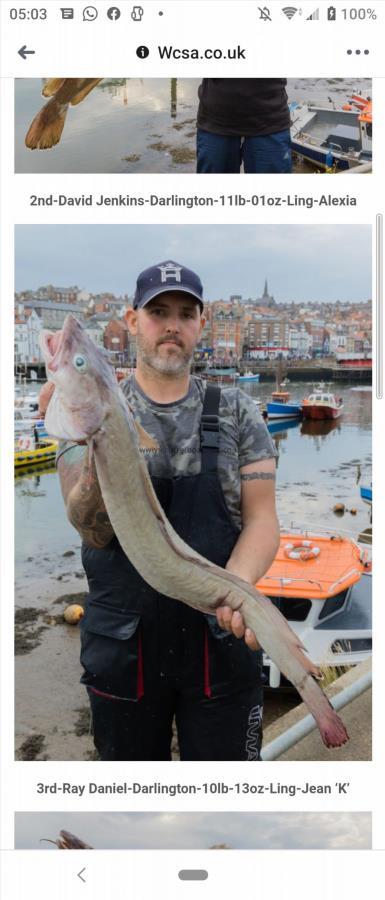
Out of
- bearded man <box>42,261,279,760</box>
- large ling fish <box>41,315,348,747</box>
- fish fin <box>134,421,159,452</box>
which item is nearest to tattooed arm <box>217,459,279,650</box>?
bearded man <box>42,261,279,760</box>

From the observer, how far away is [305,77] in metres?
1.95

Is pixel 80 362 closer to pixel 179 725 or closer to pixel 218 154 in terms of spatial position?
pixel 218 154

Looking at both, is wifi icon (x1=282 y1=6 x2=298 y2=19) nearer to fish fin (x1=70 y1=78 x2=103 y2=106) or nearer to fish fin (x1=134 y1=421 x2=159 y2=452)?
fish fin (x1=70 y1=78 x2=103 y2=106)

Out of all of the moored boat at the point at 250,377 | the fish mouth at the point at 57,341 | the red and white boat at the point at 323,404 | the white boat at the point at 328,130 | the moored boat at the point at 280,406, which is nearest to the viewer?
the fish mouth at the point at 57,341

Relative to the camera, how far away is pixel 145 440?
6.21ft

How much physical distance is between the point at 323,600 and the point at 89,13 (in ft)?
13.7

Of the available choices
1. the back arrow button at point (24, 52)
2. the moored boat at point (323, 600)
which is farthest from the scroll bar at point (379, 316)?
the moored boat at point (323, 600)

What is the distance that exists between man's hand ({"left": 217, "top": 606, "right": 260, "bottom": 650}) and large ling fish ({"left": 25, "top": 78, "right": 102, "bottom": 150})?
54.6 inches

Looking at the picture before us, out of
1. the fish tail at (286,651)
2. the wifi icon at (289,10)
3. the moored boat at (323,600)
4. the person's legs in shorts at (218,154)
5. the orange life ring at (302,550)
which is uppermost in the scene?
the wifi icon at (289,10)

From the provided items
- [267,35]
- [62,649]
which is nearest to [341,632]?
[62,649]

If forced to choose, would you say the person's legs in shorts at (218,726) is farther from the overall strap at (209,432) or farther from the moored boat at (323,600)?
the moored boat at (323,600)

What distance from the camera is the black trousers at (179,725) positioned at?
2.02 m
